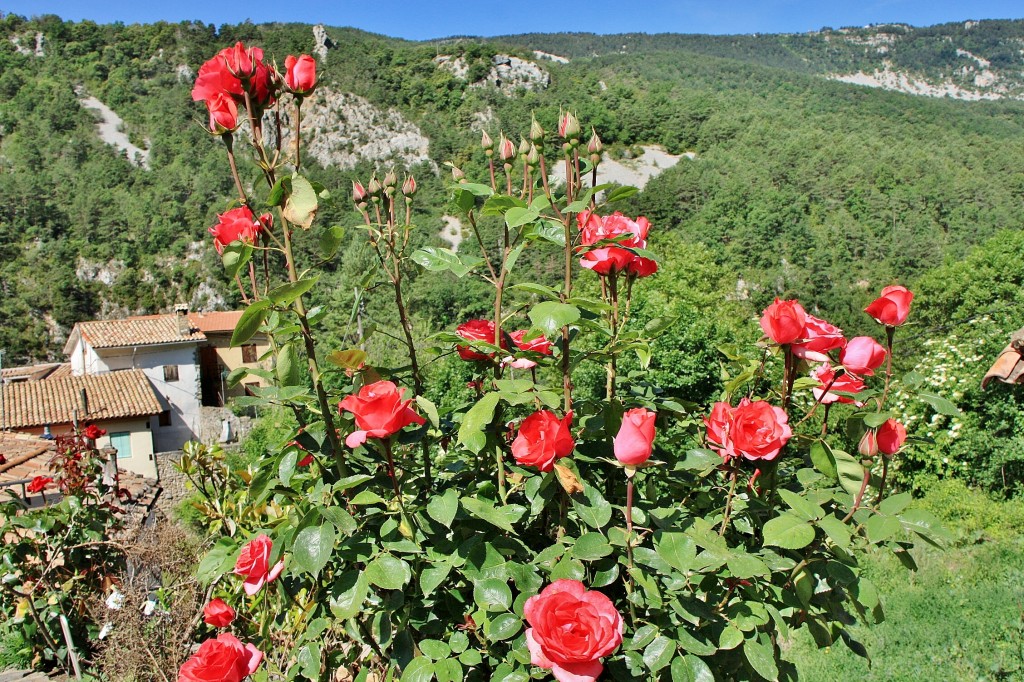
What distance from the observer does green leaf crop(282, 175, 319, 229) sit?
86cm

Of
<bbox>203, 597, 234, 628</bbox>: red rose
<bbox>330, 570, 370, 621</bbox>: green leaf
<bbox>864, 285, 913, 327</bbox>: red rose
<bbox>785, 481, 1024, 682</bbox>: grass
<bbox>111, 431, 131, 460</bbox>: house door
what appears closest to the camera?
<bbox>330, 570, 370, 621</bbox>: green leaf

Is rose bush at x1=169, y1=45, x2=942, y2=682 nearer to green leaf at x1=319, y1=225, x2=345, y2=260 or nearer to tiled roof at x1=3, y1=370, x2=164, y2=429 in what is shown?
green leaf at x1=319, y1=225, x2=345, y2=260

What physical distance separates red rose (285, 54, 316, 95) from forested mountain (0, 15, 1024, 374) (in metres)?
18.9

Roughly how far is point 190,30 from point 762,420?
73559mm

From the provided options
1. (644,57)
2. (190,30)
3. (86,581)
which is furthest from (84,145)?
(86,581)

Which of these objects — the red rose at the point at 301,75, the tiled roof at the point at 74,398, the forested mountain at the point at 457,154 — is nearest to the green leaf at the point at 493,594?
the red rose at the point at 301,75

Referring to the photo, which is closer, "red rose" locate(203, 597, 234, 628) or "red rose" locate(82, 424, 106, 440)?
"red rose" locate(203, 597, 234, 628)

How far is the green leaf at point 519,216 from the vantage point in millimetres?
836

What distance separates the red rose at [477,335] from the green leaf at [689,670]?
52 centimetres

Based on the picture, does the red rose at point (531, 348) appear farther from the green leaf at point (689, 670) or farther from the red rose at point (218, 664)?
the red rose at point (218, 664)

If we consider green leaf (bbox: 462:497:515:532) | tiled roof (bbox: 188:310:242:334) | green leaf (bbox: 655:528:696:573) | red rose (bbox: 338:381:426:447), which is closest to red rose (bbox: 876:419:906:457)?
green leaf (bbox: 655:528:696:573)

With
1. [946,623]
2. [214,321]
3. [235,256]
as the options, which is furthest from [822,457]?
[214,321]

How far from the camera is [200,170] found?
43812 millimetres

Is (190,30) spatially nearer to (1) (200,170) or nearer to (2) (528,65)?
(1) (200,170)
